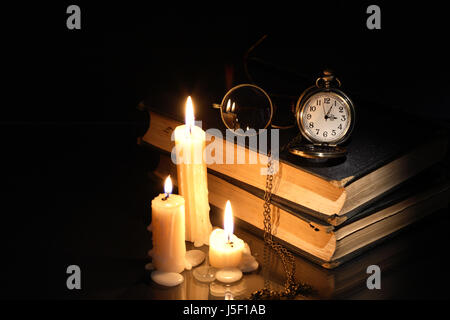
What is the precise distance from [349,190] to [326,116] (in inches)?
10.2

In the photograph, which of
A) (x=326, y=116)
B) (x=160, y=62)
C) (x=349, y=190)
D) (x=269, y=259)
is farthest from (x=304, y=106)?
(x=160, y=62)

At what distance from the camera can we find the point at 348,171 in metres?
1.36

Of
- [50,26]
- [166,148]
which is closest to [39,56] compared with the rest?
[50,26]

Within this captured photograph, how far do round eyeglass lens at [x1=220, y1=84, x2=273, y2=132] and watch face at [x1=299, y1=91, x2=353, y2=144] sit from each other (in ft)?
0.53

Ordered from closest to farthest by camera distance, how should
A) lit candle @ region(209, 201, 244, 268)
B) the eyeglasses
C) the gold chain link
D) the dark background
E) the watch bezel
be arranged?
the gold chain link → lit candle @ region(209, 201, 244, 268) → the watch bezel → the eyeglasses → the dark background

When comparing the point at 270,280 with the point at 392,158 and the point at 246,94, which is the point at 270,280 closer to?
the point at 392,158

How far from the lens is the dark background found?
223cm

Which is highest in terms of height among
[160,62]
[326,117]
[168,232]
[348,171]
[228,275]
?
[160,62]

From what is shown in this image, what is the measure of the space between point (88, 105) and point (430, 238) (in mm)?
1565

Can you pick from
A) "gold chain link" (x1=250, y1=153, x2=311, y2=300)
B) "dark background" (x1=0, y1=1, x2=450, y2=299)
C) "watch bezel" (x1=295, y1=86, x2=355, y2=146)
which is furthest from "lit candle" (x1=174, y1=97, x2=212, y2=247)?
"dark background" (x1=0, y1=1, x2=450, y2=299)

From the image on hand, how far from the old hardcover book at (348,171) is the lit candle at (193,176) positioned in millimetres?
132

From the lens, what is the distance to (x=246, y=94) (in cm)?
167

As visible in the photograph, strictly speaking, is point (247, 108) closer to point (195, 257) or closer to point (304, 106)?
point (304, 106)

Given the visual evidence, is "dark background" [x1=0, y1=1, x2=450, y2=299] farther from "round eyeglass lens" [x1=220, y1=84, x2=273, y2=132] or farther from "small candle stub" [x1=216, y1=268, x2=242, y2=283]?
"small candle stub" [x1=216, y1=268, x2=242, y2=283]
